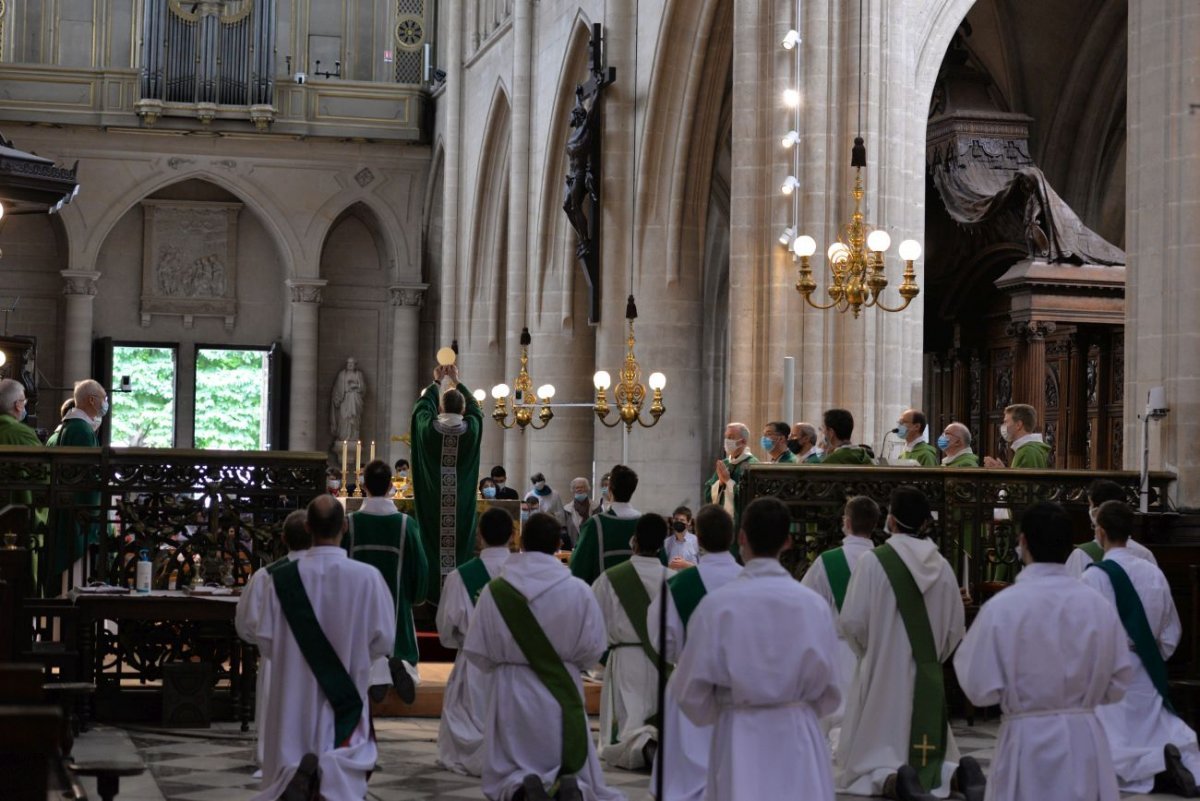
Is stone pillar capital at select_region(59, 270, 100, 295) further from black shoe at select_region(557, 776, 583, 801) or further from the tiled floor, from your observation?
black shoe at select_region(557, 776, 583, 801)

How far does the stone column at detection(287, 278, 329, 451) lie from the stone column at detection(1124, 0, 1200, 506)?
22608mm

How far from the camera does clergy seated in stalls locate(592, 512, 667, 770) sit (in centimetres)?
879

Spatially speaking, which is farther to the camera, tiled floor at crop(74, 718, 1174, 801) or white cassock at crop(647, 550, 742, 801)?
tiled floor at crop(74, 718, 1174, 801)

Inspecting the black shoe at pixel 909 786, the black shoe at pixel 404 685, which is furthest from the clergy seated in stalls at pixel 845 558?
the black shoe at pixel 404 685

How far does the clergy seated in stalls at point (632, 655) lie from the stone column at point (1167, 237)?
3.74 metres

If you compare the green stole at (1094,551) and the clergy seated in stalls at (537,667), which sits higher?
the green stole at (1094,551)

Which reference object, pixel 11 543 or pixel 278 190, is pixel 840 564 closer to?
pixel 11 543

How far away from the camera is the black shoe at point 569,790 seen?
7623 millimetres

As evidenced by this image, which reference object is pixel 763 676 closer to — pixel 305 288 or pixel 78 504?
pixel 78 504

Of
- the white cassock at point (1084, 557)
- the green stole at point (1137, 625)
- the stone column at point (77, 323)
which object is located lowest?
the green stole at point (1137, 625)

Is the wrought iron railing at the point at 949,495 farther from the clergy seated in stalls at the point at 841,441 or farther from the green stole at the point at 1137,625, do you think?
the green stole at the point at 1137,625

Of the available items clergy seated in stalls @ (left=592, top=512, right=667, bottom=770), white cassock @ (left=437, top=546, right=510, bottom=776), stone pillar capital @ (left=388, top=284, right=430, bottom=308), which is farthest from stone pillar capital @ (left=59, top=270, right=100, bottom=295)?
clergy seated in stalls @ (left=592, top=512, right=667, bottom=770)

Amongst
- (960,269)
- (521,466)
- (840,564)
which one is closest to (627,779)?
(840,564)

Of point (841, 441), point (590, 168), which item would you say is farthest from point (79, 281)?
point (841, 441)
